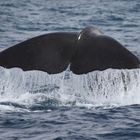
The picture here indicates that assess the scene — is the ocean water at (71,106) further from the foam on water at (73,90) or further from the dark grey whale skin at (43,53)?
the dark grey whale skin at (43,53)

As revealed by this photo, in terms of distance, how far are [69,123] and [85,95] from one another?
1.33 metres

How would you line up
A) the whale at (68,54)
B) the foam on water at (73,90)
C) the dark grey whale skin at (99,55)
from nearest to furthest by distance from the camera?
the dark grey whale skin at (99,55) → the whale at (68,54) → the foam on water at (73,90)

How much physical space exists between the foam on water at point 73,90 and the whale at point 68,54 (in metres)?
0.16

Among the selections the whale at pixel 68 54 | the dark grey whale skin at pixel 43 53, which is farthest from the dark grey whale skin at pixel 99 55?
the dark grey whale skin at pixel 43 53

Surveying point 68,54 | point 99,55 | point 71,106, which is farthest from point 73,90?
point 99,55

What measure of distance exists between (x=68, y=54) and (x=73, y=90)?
2.07 m

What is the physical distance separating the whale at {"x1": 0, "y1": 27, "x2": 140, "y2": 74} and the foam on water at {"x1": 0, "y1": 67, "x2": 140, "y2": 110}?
0.16 meters

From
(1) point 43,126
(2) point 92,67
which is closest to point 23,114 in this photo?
(1) point 43,126

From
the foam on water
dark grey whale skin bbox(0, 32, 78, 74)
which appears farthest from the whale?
the foam on water

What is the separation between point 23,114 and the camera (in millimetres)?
10531

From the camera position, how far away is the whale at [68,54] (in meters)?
9.44

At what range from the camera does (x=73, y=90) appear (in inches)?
461

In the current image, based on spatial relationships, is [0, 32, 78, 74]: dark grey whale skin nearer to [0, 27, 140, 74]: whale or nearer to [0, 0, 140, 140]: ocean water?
[0, 27, 140, 74]: whale

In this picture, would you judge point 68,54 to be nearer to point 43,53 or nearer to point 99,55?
point 43,53
